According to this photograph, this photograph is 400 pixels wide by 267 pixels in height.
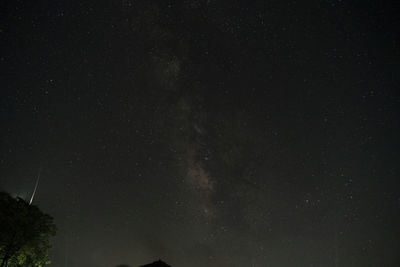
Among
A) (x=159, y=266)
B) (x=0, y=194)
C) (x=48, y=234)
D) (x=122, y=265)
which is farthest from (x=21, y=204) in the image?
(x=122, y=265)

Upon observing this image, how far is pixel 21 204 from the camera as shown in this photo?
67.8 ft

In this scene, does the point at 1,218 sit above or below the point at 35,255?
above

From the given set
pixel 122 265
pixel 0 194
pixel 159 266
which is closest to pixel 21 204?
pixel 0 194

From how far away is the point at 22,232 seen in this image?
20219 millimetres

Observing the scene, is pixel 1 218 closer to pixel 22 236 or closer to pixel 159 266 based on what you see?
pixel 22 236

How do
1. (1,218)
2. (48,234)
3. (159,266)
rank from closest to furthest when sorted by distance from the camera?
1. (1,218)
2. (48,234)
3. (159,266)

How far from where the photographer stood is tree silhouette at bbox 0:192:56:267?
1945 cm

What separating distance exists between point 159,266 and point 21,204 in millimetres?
15812

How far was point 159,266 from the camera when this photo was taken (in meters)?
28.0

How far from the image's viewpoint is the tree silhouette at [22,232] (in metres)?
19.5

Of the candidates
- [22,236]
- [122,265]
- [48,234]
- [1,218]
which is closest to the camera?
[1,218]

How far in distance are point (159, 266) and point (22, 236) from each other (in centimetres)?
1440

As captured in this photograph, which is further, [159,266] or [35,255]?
[159,266]

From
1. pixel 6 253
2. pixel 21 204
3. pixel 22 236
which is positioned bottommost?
pixel 6 253
